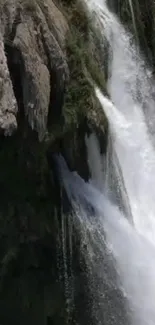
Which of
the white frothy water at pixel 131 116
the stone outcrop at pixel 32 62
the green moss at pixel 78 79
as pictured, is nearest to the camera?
the stone outcrop at pixel 32 62

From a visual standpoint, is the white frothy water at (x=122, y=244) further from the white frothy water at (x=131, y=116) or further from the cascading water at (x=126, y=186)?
the white frothy water at (x=131, y=116)

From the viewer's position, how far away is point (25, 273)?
7117 millimetres

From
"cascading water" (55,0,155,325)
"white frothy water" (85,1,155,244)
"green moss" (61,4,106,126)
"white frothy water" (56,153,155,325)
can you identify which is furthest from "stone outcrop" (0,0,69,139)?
"white frothy water" (85,1,155,244)

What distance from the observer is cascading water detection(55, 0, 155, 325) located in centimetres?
744

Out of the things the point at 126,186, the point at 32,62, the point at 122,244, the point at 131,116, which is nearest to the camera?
the point at 32,62

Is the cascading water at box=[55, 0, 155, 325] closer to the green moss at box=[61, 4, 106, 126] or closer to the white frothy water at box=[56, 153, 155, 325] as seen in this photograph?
the white frothy water at box=[56, 153, 155, 325]

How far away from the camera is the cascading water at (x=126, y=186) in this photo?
7.44 meters

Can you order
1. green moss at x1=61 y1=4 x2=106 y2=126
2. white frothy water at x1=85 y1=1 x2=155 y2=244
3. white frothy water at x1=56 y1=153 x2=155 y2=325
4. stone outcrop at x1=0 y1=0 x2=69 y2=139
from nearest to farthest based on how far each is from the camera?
stone outcrop at x1=0 y1=0 x2=69 y2=139 → green moss at x1=61 y1=4 x2=106 y2=126 → white frothy water at x1=56 y1=153 x2=155 y2=325 → white frothy water at x1=85 y1=1 x2=155 y2=244

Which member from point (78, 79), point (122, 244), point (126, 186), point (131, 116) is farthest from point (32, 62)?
point (131, 116)

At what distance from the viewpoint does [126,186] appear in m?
8.73

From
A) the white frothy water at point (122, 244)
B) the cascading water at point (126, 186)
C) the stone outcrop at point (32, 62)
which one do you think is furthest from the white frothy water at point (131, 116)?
the stone outcrop at point (32, 62)

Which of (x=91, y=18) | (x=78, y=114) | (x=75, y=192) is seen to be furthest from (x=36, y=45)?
(x=91, y=18)

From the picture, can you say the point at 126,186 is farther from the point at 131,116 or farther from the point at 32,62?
the point at 32,62

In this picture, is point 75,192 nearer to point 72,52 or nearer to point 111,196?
point 111,196
